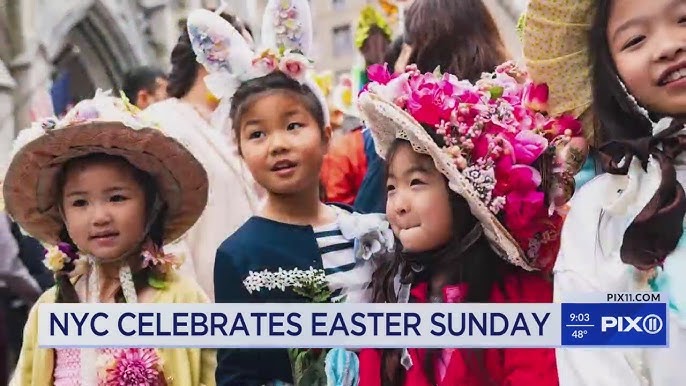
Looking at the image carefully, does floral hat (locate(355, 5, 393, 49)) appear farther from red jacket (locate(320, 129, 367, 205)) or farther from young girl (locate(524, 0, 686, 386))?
young girl (locate(524, 0, 686, 386))

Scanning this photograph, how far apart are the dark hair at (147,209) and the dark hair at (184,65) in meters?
0.18

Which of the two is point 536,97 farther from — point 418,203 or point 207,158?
point 207,158

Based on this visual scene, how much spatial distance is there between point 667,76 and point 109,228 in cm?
108

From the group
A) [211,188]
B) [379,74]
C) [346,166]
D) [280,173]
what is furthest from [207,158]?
[379,74]

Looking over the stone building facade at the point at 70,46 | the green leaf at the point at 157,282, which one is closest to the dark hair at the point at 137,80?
the stone building facade at the point at 70,46

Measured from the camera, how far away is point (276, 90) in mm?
2111

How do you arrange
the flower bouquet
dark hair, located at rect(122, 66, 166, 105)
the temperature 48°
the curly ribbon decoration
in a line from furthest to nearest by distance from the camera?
dark hair, located at rect(122, 66, 166, 105)
the flower bouquet
the temperature 48°
the curly ribbon decoration

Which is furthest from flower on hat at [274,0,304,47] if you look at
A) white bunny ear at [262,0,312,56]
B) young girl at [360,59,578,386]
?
young girl at [360,59,578,386]

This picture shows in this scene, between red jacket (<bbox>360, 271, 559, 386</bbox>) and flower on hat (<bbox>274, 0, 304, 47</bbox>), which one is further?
flower on hat (<bbox>274, 0, 304, 47</bbox>)

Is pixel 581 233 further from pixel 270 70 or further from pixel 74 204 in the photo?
pixel 74 204

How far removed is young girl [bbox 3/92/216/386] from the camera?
211cm

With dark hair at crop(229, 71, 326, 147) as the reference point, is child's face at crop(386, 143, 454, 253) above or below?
below

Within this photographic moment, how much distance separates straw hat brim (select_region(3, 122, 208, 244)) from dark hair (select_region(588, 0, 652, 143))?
775mm

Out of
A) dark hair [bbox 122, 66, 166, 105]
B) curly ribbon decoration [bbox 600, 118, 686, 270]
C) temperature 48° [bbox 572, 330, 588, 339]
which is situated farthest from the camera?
dark hair [bbox 122, 66, 166, 105]
